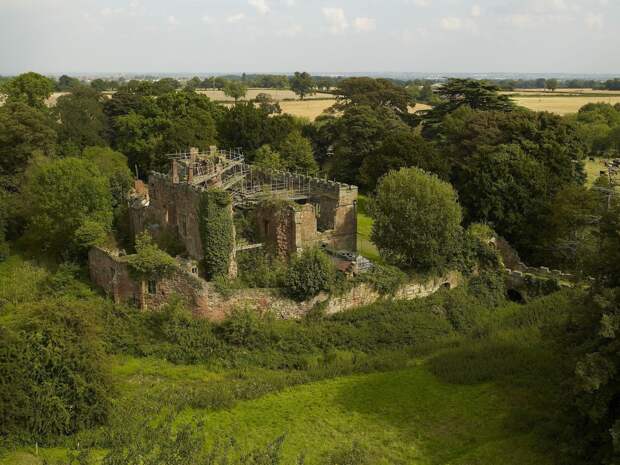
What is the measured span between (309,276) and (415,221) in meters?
5.75

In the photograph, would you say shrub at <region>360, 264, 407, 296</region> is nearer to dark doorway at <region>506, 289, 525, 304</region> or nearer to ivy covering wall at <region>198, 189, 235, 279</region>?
ivy covering wall at <region>198, 189, 235, 279</region>

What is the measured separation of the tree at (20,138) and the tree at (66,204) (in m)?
9.36

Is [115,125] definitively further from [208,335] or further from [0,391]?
[0,391]

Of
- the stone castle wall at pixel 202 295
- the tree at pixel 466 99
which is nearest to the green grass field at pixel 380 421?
the stone castle wall at pixel 202 295

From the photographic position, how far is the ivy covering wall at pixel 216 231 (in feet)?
81.4

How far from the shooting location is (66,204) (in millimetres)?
28766

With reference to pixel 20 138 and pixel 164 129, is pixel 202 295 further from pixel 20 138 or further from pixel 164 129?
pixel 164 129

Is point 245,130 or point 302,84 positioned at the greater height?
point 302,84

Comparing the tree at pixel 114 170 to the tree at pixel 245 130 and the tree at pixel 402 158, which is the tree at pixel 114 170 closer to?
the tree at pixel 245 130

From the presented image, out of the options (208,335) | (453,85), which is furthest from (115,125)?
(208,335)

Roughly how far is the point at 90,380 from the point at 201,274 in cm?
816

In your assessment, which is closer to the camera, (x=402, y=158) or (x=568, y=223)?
(x=568, y=223)

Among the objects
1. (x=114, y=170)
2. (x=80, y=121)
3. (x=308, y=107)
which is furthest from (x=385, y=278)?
(x=308, y=107)

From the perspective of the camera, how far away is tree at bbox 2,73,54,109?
50406 millimetres
